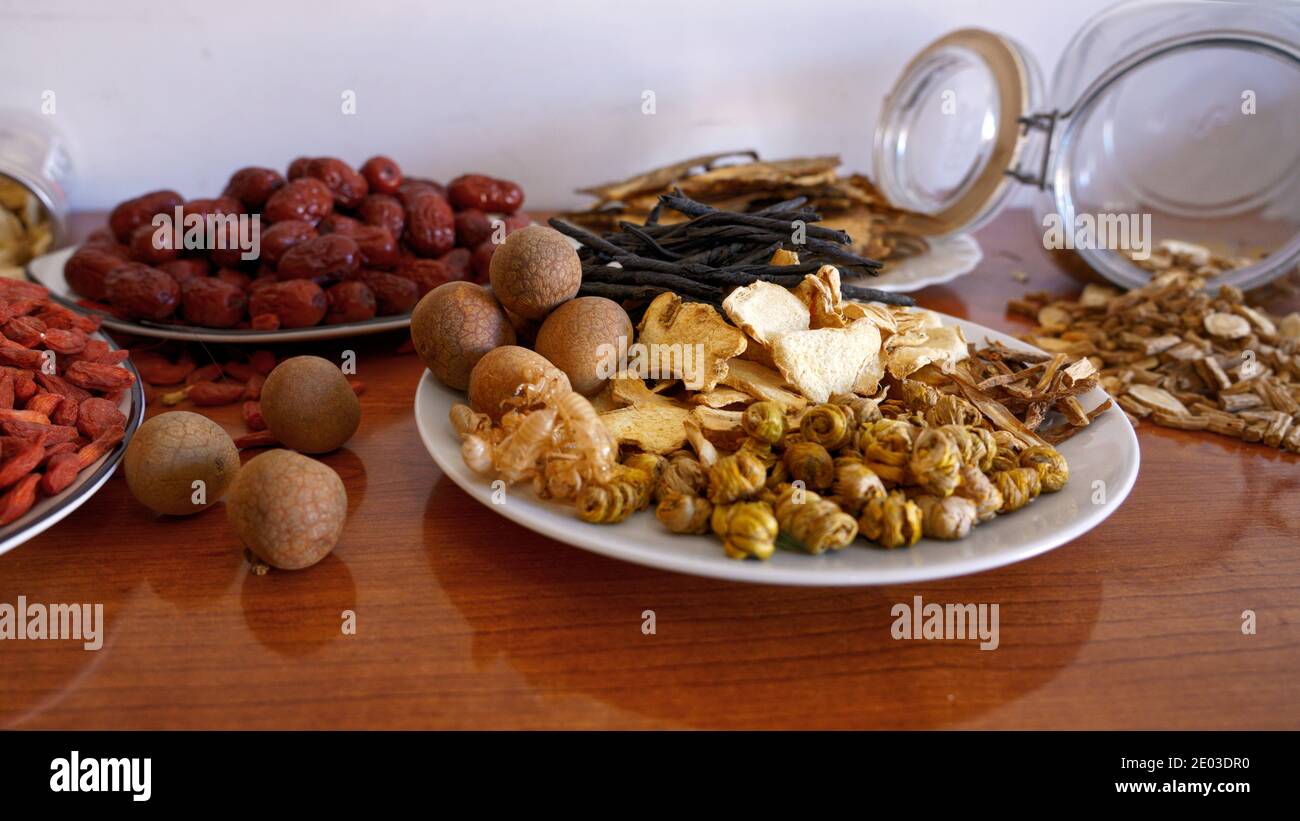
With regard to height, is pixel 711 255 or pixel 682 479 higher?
pixel 711 255

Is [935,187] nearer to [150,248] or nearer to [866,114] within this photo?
[866,114]

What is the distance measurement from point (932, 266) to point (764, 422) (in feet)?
2.13

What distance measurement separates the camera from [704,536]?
23.0 inches

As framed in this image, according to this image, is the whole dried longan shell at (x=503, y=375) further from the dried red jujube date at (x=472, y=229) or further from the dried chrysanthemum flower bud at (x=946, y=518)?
the dried red jujube date at (x=472, y=229)

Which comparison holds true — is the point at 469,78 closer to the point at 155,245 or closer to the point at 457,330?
the point at 155,245

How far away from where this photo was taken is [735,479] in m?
0.59

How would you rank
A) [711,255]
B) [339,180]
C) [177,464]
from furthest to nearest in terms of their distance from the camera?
[339,180] → [711,255] → [177,464]

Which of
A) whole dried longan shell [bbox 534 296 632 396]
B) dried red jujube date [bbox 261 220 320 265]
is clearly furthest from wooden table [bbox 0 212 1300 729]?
dried red jujube date [bbox 261 220 320 265]

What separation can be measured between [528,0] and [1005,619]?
44.5 inches

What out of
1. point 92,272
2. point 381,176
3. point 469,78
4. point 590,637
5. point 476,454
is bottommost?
point 590,637

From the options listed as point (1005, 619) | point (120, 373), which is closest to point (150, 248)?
point (120, 373)

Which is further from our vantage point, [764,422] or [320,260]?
[320,260]

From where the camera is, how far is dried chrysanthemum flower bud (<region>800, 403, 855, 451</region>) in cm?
63

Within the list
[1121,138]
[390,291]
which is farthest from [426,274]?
[1121,138]
